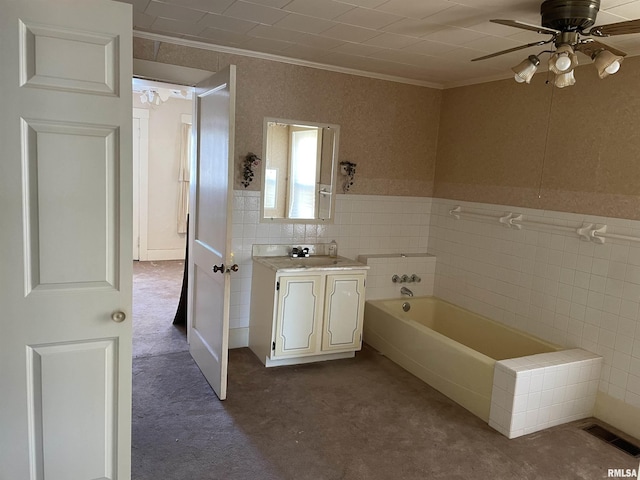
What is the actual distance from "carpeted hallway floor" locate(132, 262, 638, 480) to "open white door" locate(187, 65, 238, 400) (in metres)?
0.27

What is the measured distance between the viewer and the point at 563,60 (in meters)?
2.17

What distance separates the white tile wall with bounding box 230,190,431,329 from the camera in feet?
13.8

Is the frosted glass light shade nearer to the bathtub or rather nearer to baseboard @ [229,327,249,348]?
the bathtub

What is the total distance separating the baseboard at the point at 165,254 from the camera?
7.50 m

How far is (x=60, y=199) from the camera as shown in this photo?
185cm

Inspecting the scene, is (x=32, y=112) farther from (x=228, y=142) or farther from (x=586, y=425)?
(x=586, y=425)

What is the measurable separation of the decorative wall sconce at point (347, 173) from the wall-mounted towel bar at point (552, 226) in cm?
104

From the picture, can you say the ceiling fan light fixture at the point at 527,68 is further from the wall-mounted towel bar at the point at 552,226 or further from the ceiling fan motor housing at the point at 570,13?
the wall-mounted towel bar at the point at 552,226

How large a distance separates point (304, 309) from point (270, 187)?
3.66 ft

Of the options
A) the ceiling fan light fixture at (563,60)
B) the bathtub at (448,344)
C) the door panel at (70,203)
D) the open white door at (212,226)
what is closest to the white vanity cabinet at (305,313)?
the bathtub at (448,344)

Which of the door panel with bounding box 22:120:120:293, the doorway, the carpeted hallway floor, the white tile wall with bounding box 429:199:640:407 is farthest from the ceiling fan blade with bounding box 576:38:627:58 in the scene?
the doorway

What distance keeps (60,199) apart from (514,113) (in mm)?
3578

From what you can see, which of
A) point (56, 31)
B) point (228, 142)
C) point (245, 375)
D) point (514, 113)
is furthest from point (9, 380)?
point (514, 113)

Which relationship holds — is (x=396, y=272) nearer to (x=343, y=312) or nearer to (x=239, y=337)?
(x=343, y=312)
